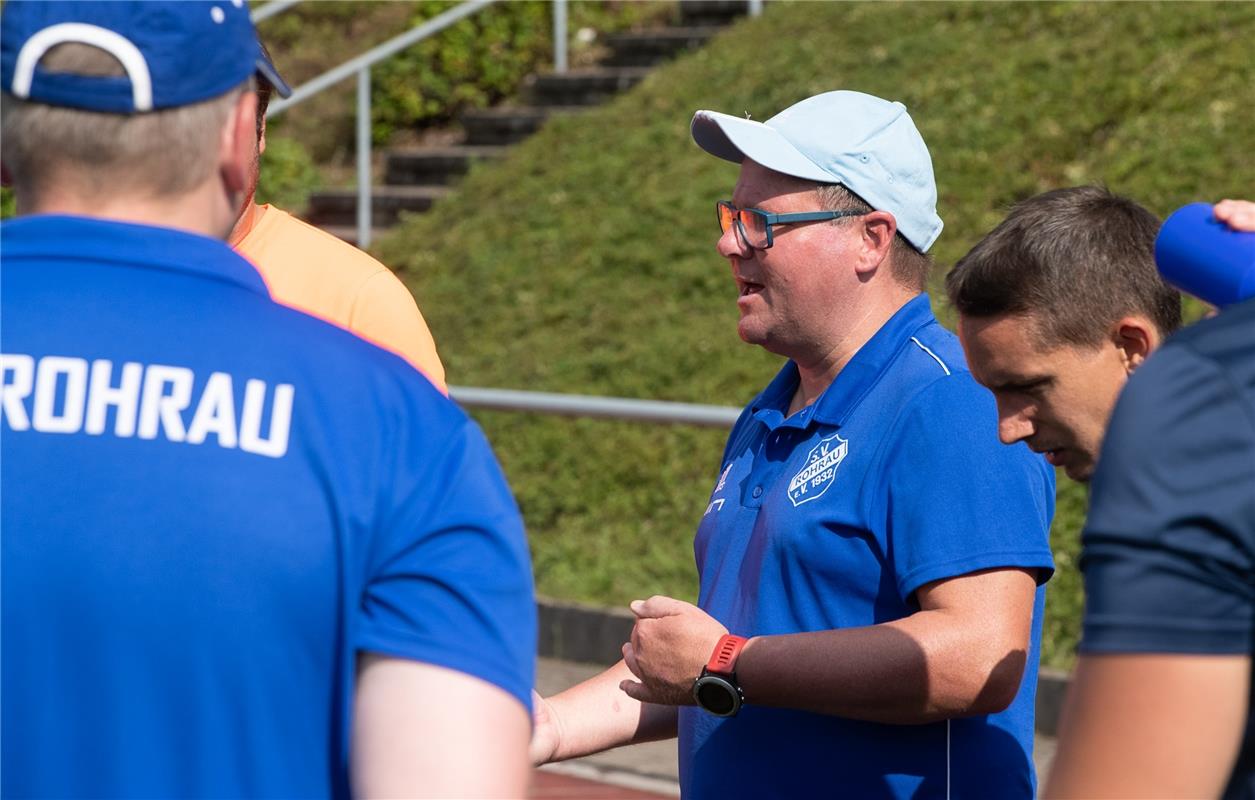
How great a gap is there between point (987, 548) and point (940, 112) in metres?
8.27

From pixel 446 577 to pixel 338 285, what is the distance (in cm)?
154

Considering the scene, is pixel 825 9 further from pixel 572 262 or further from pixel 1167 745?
pixel 1167 745

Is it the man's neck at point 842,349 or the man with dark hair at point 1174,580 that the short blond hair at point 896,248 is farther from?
the man with dark hair at point 1174,580

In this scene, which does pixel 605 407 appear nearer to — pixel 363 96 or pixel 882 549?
pixel 882 549

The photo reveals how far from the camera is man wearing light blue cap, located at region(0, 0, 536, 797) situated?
1578 mm

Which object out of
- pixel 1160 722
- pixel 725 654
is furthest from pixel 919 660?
pixel 1160 722

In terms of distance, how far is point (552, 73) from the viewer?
45.2 ft

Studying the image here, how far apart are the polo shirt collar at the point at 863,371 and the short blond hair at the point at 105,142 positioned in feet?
4.72

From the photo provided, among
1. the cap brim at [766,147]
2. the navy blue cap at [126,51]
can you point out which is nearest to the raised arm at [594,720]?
the cap brim at [766,147]

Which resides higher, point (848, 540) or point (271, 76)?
point (271, 76)

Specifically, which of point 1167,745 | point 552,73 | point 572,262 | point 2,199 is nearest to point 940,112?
point 572,262

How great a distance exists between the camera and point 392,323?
302cm

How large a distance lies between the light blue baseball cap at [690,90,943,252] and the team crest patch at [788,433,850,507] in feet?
1.48

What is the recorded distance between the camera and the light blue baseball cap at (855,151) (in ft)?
9.78
